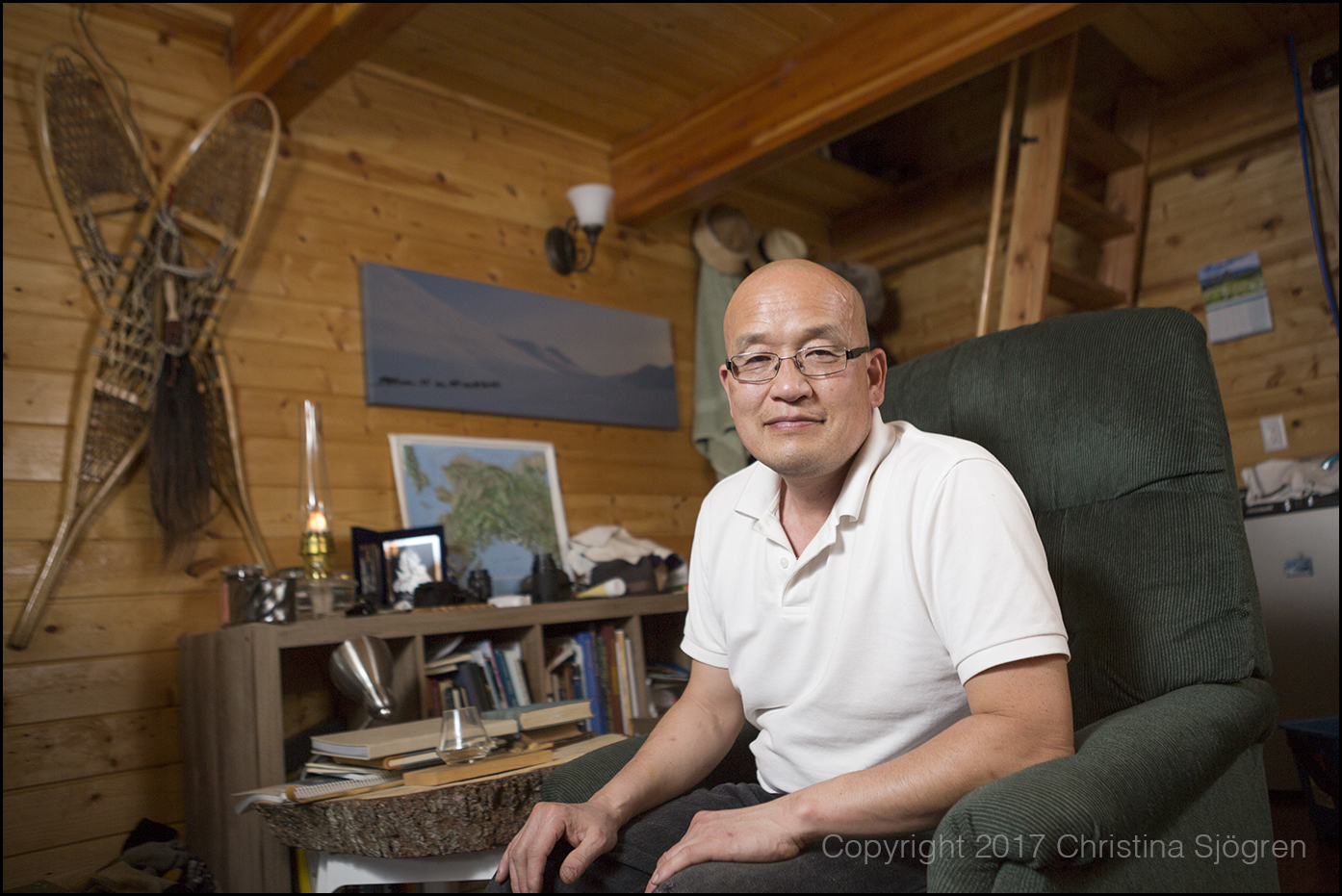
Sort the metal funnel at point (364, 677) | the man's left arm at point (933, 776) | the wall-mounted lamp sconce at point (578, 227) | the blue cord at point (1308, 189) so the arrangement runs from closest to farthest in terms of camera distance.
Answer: the man's left arm at point (933, 776) < the metal funnel at point (364, 677) < the blue cord at point (1308, 189) < the wall-mounted lamp sconce at point (578, 227)

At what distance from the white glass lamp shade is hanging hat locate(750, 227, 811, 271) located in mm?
839

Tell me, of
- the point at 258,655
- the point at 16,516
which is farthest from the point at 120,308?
the point at 258,655

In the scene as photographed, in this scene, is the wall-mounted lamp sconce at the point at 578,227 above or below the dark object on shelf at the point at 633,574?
above

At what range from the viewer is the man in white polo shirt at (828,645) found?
2.96ft

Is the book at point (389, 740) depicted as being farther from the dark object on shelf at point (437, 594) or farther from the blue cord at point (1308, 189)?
the blue cord at point (1308, 189)

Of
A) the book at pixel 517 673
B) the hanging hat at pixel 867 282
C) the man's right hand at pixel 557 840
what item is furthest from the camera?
the hanging hat at pixel 867 282

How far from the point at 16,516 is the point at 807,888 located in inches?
80.8

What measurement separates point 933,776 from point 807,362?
1.62 ft

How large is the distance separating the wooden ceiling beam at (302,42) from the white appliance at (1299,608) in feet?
8.60

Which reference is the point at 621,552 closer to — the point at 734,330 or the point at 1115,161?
the point at 734,330

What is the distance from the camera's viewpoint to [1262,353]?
3.09m

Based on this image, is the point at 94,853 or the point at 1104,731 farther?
the point at 94,853

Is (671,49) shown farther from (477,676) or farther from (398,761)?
(398,761)

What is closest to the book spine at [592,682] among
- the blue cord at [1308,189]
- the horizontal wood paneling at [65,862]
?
the horizontal wood paneling at [65,862]
